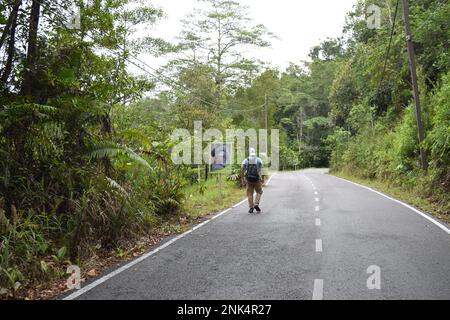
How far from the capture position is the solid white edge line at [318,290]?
544cm

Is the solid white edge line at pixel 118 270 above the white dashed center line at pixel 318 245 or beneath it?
beneath

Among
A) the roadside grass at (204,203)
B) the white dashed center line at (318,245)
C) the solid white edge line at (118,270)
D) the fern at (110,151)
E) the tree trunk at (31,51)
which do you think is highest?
the tree trunk at (31,51)

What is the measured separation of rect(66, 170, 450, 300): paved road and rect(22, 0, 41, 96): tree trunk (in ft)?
13.4

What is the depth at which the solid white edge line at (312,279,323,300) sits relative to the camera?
544 cm

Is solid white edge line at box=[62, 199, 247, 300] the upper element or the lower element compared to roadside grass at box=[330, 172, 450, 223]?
lower

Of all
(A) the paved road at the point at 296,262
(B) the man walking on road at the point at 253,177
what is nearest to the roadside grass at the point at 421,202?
(A) the paved road at the point at 296,262

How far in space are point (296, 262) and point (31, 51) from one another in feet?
21.0

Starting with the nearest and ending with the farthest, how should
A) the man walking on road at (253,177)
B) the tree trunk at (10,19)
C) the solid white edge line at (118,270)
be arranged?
the solid white edge line at (118,270), the tree trunk at (10,19), the man walking on road at (253,177)

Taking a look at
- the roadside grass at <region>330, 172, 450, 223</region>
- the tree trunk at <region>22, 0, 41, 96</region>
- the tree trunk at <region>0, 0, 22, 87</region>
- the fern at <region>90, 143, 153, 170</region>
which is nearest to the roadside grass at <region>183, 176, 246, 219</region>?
the fern at <region>90, 143, 153, 170</region>

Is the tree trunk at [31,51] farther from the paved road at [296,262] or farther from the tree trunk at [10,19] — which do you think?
the paved road at [296,262]

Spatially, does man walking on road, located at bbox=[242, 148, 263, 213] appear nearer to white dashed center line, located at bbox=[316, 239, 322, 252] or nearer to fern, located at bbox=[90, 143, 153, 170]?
white dashed center line, located at bbox=[316, 239, 322, 252]

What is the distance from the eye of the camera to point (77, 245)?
7.70 m

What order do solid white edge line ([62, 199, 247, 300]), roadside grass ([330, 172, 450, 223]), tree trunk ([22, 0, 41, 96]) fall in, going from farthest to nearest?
roadside grass ([330, 172, 450, 223]) < tree trunk ([22, 0, 41, 96]) < solid white edge line ([62, 199, 247, 300])
